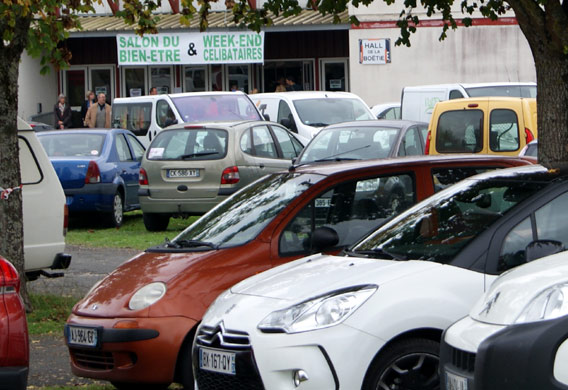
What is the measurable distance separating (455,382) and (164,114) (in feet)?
62.4

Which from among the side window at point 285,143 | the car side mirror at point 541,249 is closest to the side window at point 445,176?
the car side mirror at point 541,249

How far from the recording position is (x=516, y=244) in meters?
6.02

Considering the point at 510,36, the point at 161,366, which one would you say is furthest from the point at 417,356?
the point at 510,36

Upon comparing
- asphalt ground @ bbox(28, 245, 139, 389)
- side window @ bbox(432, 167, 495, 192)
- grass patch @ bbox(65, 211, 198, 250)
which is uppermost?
side window @ bbox(432, 167, 495, 192)

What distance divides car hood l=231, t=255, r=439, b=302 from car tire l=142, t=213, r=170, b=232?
34.7 ft

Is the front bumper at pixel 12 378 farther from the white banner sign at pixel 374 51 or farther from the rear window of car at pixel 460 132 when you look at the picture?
the white banner sign at pixel 374 51

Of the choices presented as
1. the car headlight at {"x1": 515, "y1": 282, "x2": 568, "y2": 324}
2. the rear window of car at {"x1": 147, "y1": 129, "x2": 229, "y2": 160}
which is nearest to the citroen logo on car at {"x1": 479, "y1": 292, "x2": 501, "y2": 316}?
the car headlight at {"x1": 515, "y1": 282, "x2": 568, "y2": 324}

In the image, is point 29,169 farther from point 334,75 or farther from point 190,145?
point 334,75

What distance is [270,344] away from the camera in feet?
19.1

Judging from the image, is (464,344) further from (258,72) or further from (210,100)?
(258,72)

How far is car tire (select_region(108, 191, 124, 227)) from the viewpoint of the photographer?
1773 centimetres

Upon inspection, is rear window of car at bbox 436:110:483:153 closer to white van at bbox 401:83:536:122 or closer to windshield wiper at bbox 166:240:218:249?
white van at bbox 401:83:536:122

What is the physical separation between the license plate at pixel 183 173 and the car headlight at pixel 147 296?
9.29 m

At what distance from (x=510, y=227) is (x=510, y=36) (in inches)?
1054
